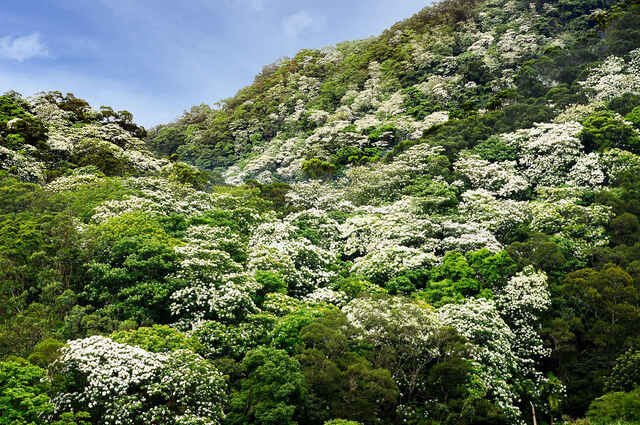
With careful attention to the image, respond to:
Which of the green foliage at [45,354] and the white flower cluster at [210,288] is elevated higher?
the white flower cluster at [210,288]

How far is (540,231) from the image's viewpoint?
27609 millimetres

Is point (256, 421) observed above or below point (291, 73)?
below

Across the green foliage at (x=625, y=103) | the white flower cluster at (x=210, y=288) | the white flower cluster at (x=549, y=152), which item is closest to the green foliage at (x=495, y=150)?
the white flower cluster at (x=549, y=152)

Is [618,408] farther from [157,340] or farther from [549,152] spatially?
[549,152]

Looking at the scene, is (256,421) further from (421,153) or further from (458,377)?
(421,153)

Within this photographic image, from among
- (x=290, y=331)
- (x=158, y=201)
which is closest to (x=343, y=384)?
(x=290, y=331)

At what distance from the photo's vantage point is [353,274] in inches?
1008

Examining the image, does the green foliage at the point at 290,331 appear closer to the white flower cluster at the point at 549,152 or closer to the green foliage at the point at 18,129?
the white flower cluster at the point at 549,152

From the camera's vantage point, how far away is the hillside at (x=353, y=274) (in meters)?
13.7

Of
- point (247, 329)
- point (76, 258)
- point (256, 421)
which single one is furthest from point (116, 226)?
point (256, 421)

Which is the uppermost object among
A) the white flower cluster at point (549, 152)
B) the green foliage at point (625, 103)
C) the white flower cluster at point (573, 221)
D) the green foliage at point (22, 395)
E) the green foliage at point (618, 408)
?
the green foliage at point (625, 103)

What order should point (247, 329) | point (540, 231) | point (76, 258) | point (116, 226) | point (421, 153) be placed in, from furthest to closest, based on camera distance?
point (421, 153), point (540, 231), point (116, 226), point (76, 258), point (247, 329)

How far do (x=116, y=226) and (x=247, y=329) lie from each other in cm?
1078

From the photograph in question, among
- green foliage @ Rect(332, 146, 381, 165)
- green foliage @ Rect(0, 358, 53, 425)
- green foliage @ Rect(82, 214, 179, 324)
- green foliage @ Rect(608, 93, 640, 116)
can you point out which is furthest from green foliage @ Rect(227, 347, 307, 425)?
green foliage @ Rect(608, 93, 640, 116)
